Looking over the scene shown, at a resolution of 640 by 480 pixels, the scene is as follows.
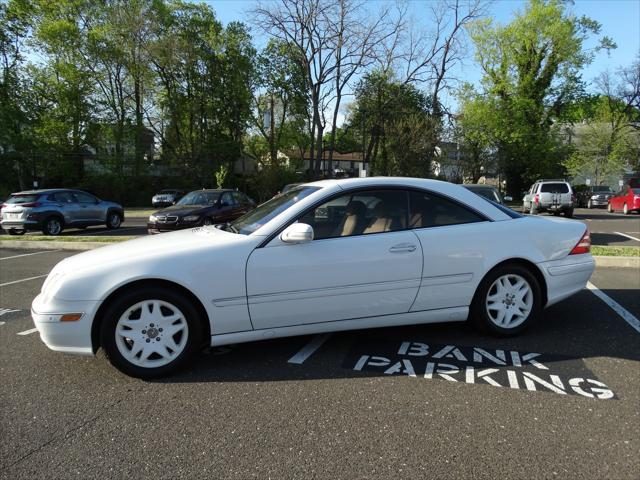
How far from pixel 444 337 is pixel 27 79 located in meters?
44.7

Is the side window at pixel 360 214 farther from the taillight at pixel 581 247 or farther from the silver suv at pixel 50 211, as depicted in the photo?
the silver suv at pixel 50 211

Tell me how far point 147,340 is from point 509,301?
126 inches

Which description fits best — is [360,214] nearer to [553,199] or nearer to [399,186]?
[399,186]

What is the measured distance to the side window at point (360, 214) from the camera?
12.5 ft

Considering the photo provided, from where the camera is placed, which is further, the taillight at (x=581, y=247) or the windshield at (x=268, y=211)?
the taillight at (x=581, y=247)

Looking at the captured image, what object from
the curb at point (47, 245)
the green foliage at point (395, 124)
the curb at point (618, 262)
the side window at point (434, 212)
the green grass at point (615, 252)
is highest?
the green foliage at point (395, 124)

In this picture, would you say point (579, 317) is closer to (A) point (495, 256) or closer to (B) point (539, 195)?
(A) point (495, 256)

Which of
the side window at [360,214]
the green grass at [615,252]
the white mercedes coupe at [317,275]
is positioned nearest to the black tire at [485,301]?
the white mercedes coupe at [317,275]

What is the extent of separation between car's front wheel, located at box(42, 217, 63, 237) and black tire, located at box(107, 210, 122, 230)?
2.03 metres

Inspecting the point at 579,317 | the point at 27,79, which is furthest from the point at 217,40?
the point at 579,317

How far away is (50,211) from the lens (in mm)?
14656

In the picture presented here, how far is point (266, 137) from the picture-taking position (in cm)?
4828

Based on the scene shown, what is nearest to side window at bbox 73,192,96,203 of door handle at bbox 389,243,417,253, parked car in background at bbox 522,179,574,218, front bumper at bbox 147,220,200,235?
front bumper at bbox 147,220,200,235

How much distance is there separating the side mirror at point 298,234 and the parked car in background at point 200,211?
9.55m
